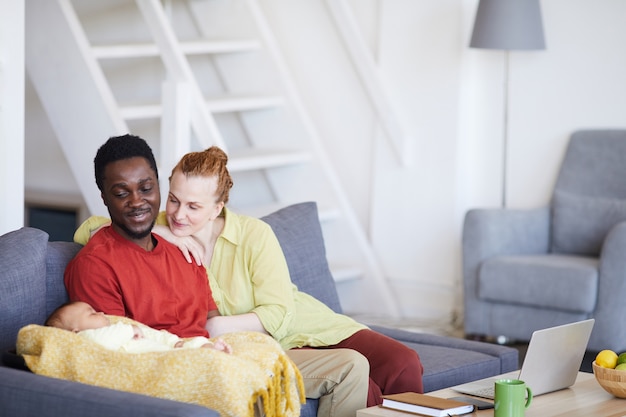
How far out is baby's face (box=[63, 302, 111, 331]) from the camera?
2502mm

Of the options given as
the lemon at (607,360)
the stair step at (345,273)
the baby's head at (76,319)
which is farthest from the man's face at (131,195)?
the stair step at (345,273)

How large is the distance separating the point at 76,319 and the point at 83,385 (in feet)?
0.94

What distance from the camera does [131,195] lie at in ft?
8.86

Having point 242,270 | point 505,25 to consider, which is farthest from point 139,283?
point 505,25

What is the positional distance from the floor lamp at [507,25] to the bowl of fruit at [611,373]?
2.59m

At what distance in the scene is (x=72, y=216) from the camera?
6656 millimetres

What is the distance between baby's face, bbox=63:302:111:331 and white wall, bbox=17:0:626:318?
126 inches

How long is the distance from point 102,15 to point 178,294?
13.2ft

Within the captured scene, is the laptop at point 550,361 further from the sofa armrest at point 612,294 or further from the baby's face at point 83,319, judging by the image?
the sofa armrest at point 612,294

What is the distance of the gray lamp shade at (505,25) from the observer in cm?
509

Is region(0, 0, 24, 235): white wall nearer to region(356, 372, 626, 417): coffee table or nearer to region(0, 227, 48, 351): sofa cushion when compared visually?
region(0, 227, 48, 351): sofa cushion

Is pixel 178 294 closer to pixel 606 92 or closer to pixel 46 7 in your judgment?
pixel 46 7

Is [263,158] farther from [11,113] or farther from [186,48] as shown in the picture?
[11,113]

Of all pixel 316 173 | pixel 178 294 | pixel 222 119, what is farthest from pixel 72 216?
pixel 178 294
